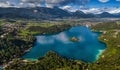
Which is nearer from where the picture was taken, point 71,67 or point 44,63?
point 71,67

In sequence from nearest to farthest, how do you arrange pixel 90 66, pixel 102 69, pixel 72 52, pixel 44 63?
pixel 102 69
pixel 90 66
pixel 44 63
pixel 72 52

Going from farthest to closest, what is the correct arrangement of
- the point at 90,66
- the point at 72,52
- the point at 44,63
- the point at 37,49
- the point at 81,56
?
the point at 37,49, the point at 72,52, the point at 81,56, the point at 44,63, the point at 90,66

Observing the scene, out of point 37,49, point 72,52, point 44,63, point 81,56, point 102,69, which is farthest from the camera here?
point 37,49

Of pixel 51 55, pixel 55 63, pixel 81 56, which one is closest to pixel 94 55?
pixel 81 56

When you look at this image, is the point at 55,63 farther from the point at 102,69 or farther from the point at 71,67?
the point at 102,69

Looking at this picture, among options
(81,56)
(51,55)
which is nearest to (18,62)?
(51,55)

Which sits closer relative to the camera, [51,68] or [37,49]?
[51,68]

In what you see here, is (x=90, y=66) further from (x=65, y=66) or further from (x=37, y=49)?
(x=37, y=49)

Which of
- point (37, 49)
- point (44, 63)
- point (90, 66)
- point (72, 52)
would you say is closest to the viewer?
point (90, 66)
